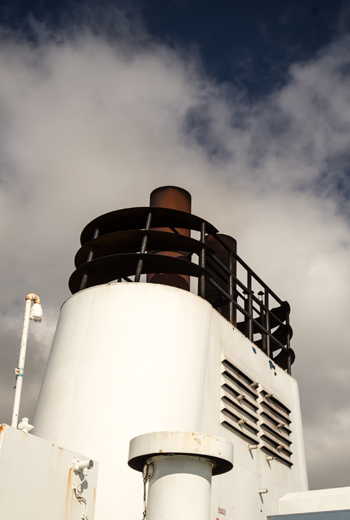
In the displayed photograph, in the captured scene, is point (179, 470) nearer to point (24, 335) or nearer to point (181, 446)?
point (181, 446)

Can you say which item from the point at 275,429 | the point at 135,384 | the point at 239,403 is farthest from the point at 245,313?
the point at 135,384

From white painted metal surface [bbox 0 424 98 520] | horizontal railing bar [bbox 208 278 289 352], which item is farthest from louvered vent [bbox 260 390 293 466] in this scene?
white painted metal surface [bbox 0 424 98 520]

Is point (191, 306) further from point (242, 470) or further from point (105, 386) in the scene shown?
point (242, 470)

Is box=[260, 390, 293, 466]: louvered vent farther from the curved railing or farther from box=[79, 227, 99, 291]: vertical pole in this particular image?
box=[79, 227, 99, 291]: vertical pole

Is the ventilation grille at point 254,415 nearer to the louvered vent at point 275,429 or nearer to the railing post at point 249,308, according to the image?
the louvered vent at point 275,429

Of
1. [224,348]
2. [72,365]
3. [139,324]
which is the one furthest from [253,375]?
[72,365]

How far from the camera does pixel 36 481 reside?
7285mm

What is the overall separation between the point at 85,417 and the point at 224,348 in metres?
4.02

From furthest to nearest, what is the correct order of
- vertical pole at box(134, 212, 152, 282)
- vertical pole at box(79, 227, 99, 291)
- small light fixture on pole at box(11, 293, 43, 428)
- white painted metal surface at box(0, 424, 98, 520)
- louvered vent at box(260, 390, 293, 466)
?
1. louvered vent at box(260, 390, 293, 466)
2. vertical pole at box(79, 227, 99, 291)
3. vertical pole at box(134, 212, 152, 282)
4. small light fixture on pole at box(11, 293, 43, 428)
5. white painted metal surface at box(0, 424, 98, 520)

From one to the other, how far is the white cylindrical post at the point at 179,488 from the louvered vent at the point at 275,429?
7.17 m

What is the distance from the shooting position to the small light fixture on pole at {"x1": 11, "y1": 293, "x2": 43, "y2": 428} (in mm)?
8383

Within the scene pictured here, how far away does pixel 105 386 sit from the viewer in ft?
36.0

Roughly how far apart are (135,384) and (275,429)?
18.4 ft

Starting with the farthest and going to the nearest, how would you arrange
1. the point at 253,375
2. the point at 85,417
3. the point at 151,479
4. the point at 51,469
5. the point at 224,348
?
1. the point at 253,375
2. the point at 224,348
3. the point at 85,417
4. the point at 51,469
5. the point at 151,479
